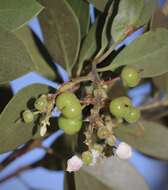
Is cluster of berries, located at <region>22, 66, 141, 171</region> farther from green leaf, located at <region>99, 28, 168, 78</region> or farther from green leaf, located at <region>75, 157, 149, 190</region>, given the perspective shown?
green leaf, located at <region>75, 157, 149, 190</region>

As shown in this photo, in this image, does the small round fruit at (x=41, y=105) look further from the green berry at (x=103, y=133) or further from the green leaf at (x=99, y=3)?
the green leaf at (x=99, y=3)

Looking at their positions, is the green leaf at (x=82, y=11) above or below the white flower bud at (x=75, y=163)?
above

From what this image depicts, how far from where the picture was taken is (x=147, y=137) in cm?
99

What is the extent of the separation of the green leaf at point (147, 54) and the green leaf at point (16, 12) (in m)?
0.19

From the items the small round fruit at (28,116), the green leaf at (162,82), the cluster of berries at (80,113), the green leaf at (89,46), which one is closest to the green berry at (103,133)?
the cluster of berries at (80,113)

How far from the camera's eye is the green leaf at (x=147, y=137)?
96 cm

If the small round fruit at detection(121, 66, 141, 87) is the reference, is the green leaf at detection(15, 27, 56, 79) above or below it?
above

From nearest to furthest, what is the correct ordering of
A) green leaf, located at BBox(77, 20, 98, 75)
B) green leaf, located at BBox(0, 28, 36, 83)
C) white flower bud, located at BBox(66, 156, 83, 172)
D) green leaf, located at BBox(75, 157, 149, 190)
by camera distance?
1. green leaf, located at BBox(0, 28, 36, 83)
2. white flower bud, located at BBox(66, 156, 83, 172)
3. green leaf, located at BBox(77, 20, 98, 75)
4. green leaf, located at BBox(75, 157, 149, 190)

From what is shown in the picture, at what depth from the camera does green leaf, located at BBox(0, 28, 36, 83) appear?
61cm

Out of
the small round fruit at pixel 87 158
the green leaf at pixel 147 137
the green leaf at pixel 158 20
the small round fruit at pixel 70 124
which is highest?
the green leaf at pixel 158 20

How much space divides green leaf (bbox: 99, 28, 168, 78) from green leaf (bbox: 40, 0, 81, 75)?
0.10m

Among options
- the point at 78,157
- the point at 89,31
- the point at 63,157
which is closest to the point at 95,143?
the point at 78,157

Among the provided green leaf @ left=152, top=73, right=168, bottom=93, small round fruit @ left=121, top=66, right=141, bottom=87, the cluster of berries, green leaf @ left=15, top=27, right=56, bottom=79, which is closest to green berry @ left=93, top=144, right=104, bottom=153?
the cluster of berries

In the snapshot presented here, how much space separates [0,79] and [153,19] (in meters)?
0.35
